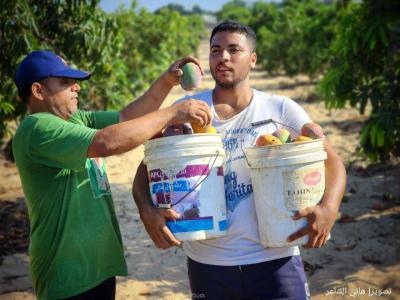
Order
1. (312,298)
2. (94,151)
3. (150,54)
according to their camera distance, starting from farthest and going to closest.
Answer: (150,54) → (312,298) → (94,151)

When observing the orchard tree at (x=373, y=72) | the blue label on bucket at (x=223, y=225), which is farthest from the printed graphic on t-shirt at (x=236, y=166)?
the orchard tree at (x=373, y=72)

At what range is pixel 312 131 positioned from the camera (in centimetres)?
199

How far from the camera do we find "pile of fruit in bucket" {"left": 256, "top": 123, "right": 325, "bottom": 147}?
1917mm

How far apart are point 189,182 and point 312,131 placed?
0.62 metres

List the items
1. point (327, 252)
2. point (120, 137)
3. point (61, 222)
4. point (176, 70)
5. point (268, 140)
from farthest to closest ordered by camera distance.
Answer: point (327, 252), point (176, 70), point (61, 222), point (268, 140), point (120, 137)

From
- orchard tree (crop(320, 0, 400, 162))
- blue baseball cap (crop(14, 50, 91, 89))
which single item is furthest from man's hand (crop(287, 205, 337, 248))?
orchard tree (crop(320, 0, 400, 162))

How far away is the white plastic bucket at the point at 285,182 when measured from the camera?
1.84 metres

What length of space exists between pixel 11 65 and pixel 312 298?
3.83 m

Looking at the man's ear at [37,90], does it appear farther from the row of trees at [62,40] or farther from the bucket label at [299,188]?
the row of trees at [62,40]

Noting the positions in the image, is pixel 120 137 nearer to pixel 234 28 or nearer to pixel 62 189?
pixel 62 189

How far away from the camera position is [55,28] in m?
5.20

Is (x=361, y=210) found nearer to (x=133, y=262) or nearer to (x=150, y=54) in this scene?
(x=133, y=262)

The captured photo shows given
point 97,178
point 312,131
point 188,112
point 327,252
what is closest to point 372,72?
point 327,252

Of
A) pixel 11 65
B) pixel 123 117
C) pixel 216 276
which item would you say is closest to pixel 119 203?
pixel 11 65
